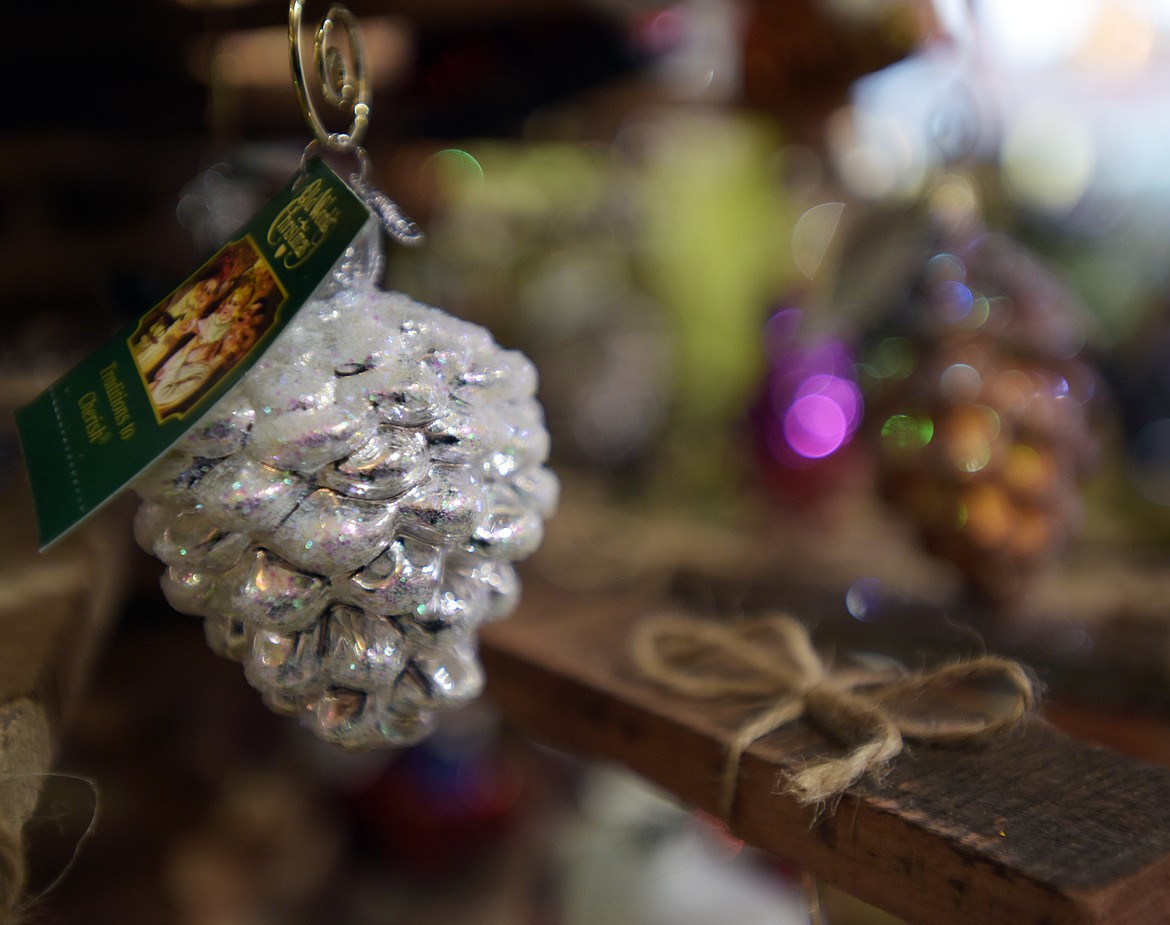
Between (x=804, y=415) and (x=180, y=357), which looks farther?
(x=804, y=415)

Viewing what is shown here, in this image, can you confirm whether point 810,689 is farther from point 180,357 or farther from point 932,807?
point 180,357

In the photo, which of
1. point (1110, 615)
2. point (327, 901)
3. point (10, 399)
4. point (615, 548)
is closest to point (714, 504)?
point (615, 548)

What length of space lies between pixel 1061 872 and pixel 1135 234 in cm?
110

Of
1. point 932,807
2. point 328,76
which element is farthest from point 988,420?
point 328,76

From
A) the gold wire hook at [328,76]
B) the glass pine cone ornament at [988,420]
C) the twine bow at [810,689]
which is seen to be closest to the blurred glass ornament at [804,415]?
the glass pine cone ornament at [988,420]

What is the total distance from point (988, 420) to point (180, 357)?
53 centimetres

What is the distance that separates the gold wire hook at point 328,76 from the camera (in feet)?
1.18

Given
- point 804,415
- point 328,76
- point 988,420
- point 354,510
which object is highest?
point 328,76

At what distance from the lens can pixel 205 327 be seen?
34cm

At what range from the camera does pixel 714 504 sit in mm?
977

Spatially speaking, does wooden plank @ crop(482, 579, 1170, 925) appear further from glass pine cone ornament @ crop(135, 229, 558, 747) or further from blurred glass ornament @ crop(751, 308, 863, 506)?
blurred glass ornament @ crop(751, 308, 863, 506)

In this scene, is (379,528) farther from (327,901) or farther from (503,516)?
(327,901)

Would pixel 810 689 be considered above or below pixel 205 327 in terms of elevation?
below

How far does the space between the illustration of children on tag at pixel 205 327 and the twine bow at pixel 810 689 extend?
0.79 feet
